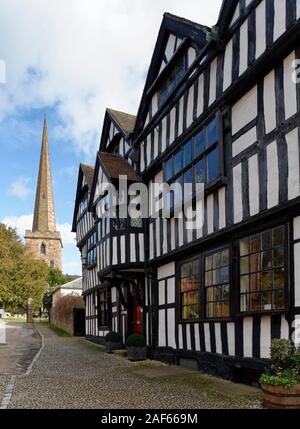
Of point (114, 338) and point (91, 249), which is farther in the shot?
point (91, 249)

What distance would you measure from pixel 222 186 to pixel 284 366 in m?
3.95

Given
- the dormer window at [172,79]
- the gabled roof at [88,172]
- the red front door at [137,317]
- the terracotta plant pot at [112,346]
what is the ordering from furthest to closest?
the gabled roof at [88,172]
the terracotta plant pot at [112,346]
the red front door at [137,317]
the dormer window at [172,79]

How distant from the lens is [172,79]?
1232 cm

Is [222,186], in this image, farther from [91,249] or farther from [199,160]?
[91,249]

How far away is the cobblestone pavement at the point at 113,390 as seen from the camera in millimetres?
7082

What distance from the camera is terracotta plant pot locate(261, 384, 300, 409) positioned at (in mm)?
5969

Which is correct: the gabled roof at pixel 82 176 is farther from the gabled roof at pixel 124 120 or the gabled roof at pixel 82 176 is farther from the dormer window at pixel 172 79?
the dormer window at pixel 172 79

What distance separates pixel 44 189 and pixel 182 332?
7599 cm

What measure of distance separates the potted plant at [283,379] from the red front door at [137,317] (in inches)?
329

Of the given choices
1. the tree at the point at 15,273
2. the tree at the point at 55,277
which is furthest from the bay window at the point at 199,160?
the tree at the point at 55,277

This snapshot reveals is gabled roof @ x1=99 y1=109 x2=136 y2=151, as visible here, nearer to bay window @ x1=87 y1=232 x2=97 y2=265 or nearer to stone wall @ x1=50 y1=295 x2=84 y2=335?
bay window @ x1=87 y1=232 x2=97 y2=265

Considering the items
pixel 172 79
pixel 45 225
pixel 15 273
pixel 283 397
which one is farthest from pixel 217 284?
pixel 45 225

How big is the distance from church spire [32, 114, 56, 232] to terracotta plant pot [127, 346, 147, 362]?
235 ft
